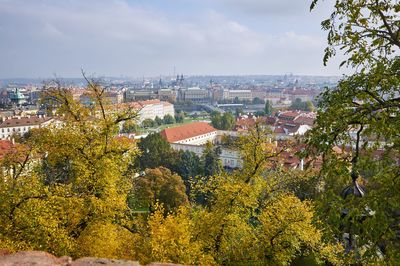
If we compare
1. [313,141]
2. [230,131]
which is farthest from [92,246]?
[230,131]

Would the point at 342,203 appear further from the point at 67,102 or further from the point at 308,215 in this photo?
the point at 67,102

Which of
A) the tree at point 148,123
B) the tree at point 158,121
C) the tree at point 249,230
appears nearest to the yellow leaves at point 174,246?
the tree at point 249,230

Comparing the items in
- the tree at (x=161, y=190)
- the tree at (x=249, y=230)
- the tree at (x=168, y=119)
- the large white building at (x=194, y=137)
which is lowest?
the tree at (x=168, y=119)

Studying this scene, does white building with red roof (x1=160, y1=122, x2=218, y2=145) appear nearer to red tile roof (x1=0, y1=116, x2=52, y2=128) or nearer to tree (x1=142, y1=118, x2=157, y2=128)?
tree (x1=142, y1=118, x2=157, y2=128)

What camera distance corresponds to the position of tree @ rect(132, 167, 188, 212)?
35594 millimetres

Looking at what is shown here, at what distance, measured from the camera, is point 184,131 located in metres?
80.8

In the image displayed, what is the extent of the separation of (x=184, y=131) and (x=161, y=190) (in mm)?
44849

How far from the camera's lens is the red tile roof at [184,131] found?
249 ft

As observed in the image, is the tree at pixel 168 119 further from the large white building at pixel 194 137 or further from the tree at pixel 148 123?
the large white building at pixel 194 137

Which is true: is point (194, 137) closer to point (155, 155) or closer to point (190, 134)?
point (190, 134)

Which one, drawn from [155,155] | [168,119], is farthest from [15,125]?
[168,119]

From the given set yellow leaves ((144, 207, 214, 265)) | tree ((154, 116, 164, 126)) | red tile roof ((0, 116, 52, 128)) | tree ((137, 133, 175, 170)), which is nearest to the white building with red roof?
tree ((137, 133, 175, 170))

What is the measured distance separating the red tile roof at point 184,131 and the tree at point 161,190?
34.6 metres

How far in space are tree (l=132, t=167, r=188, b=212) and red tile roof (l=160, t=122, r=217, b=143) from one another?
34615mm
